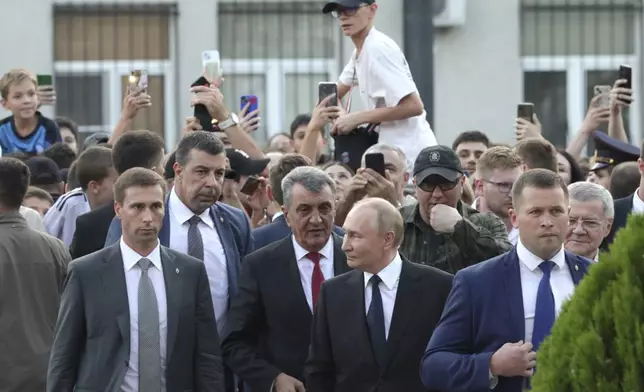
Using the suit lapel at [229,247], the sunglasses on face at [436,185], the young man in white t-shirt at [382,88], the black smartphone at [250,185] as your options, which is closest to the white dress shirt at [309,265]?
the suit lapel at [229,247]

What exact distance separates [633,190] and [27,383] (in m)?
4.00

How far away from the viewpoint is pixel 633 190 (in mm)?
10656

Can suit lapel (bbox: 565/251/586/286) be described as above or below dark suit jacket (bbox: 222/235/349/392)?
above

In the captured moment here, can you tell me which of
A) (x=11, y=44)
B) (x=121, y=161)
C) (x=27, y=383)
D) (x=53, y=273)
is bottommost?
(x=27, y=383)

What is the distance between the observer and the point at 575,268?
758 cm

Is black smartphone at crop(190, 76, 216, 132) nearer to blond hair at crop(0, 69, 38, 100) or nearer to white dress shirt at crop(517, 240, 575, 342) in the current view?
blond hair at crop(0, 69, 38, 100)

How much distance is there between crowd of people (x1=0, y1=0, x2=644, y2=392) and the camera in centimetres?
751

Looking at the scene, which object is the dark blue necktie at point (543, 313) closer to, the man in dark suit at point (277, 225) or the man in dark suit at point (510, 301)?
the man in dark suit at point (510, 301)

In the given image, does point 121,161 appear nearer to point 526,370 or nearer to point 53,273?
point 53,273

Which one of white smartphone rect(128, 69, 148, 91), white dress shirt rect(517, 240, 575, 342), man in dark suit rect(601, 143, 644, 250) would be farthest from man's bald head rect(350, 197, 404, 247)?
white smartphone rect(128, 69, 148, 91)

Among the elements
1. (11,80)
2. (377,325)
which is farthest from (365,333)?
(11,80)

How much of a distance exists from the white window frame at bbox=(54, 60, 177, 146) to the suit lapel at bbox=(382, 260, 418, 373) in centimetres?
1094

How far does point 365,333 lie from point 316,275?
31.0 inches

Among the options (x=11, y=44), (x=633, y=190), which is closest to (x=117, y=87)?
(x=11, y=44)
